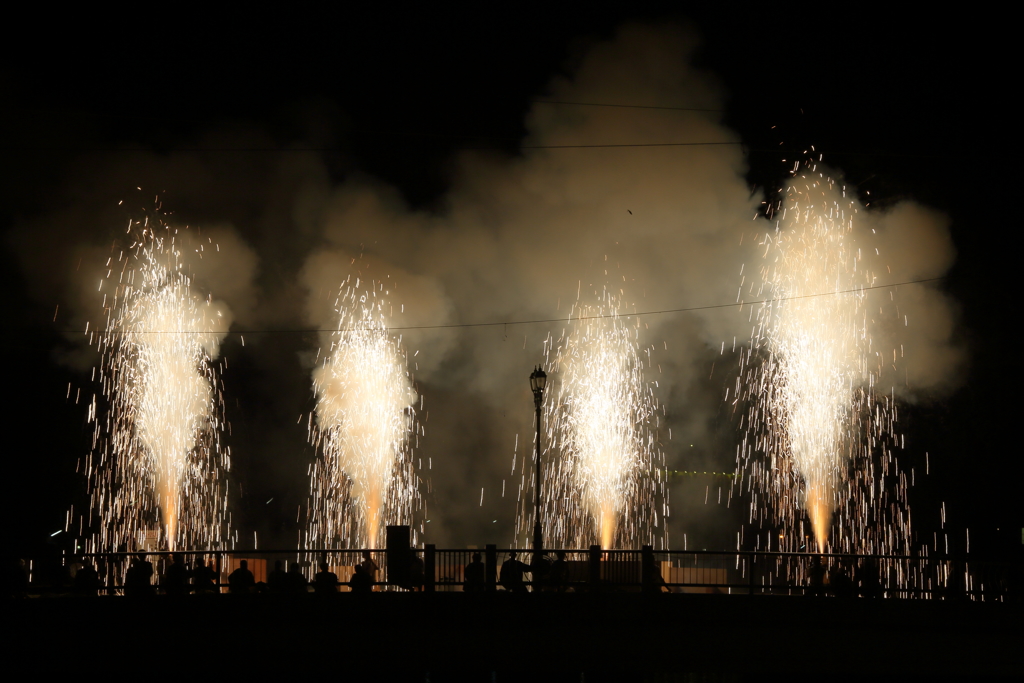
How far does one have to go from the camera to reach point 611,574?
1886 centimetres

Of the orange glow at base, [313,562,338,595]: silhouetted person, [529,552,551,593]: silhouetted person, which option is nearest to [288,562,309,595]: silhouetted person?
[313,562,338,595]: silhouetted person

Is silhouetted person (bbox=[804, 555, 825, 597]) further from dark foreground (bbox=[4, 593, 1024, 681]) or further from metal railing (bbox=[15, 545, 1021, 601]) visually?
dark foreground (bbox=[4, 593, 1024, 681])

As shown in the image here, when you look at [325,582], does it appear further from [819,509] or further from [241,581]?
[819,509]

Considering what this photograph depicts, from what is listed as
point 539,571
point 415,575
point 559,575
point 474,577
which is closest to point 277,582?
point 415,575

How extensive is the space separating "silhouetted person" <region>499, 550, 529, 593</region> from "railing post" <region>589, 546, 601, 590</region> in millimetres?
1359

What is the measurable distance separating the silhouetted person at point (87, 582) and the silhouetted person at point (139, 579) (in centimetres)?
51

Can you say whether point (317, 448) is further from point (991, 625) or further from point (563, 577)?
point (991, 625)

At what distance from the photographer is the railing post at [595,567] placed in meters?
18.3

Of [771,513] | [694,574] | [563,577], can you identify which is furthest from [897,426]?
[563,577]

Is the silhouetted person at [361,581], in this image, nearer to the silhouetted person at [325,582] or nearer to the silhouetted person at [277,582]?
the silhouetted person at [325,582]

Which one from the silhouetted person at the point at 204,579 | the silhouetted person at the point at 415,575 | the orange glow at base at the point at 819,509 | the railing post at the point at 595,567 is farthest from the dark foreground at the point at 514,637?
the orange glow at base at the point at 819,509

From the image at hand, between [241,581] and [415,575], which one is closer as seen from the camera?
[241,581]

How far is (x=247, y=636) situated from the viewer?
46.3 feet

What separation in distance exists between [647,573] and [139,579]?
9.38 m
